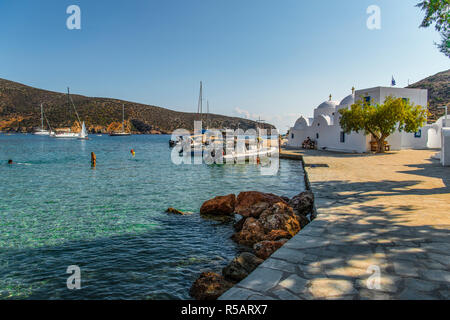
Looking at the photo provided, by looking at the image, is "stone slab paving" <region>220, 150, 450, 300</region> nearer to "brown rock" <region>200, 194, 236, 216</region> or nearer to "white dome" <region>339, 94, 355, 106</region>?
"brown rock" <region>200, 194, 236, 216</region>

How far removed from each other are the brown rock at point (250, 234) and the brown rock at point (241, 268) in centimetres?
182

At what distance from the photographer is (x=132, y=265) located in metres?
6.26

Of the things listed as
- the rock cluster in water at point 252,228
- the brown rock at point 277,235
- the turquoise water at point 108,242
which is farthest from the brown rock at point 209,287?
the brown rock at point 277,235

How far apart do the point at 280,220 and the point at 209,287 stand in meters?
3.21

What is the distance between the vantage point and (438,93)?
7331 cm

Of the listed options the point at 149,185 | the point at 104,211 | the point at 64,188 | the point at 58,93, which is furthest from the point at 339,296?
the point at 58,93

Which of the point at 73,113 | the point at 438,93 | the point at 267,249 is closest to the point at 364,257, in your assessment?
the point at 267,249

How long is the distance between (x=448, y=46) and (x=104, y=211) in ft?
46.3

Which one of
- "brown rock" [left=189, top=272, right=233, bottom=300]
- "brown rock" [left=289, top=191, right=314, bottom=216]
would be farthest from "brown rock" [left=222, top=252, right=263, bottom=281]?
"brown rock" [left=289, top=191, right=314, bottom=216]

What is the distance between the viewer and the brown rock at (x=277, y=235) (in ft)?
22.3

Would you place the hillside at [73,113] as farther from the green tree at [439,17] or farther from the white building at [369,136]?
the green tree at [439,17]
